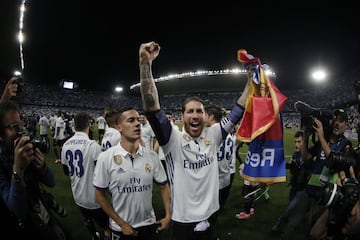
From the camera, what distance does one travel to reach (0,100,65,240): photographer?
174cm

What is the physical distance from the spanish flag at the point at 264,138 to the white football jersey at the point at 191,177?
393 mm

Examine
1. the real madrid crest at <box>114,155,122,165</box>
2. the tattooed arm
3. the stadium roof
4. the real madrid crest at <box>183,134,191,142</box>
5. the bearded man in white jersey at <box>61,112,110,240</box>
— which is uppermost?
the stadium roof

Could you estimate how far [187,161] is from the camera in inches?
105

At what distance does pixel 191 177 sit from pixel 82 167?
2188mm

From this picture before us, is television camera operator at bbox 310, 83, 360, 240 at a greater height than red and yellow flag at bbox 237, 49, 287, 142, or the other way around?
red and yellow flag at bbox 237, 49, 287, 142

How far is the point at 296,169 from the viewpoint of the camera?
4.66 meters

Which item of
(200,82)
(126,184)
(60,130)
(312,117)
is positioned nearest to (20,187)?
(126,184)

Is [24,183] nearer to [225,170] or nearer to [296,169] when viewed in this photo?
[225,170]

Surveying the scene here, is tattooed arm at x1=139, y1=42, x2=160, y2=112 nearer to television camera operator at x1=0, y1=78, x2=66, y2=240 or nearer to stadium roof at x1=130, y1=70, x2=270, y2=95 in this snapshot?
television camera operator at x1=0, y1=78, x2=66, y2=240

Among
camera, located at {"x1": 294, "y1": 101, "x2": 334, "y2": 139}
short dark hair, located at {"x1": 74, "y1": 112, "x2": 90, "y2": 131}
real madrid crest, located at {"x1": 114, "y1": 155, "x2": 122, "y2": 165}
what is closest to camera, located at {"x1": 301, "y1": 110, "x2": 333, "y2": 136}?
camera, located at {"x1": 294, "y1": 101, "x2": 334, "y2": 139}

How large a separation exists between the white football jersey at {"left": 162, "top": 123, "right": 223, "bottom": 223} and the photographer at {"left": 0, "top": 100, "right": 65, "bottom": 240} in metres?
1.14

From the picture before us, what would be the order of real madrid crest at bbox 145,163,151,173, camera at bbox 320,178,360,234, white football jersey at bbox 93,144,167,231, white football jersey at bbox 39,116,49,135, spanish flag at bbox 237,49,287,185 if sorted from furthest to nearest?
white football jersey at bbox 39,116,49,135
real madrid crest at bbox 145,163,151,173
white football jersey at bbox 93,144,167,231
spanish flag at bbox 237,49,287,185
camera at bbox 320,178,360,234

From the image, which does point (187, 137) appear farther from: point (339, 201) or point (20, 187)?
point (20, 187)

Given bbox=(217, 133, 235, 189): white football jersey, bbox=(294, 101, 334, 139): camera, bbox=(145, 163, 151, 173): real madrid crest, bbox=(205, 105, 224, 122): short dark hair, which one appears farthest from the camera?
bbox=(205, 105, 224, 122): short dark hair
